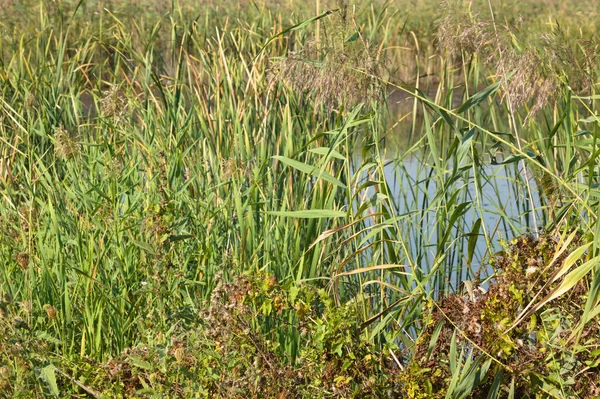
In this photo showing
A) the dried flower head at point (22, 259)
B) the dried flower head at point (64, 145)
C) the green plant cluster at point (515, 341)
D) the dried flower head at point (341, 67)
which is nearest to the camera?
the green plant cluster at point (515, 341)

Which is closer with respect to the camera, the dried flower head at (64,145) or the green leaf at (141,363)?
the green leaf at (141,363)

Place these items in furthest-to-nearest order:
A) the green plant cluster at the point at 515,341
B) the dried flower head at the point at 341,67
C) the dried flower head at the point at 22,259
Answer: the dried flower head at the point at 22,259 → the dried flower head at the point at 341,67 → the green plant cluster at the point at 515,341

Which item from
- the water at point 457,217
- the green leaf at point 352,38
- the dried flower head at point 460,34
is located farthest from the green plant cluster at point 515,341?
the green leaf at point 352,38

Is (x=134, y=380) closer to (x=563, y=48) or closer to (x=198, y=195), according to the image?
(x=198, y=195)

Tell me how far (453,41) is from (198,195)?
98 centimetres

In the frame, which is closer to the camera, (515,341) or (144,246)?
(515,341)

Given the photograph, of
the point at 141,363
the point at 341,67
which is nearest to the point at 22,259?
the point at 141,363

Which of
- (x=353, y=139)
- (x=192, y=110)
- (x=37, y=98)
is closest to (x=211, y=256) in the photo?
(x=192, y=110)

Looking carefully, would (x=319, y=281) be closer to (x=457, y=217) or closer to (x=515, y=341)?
(x=457, y=217)

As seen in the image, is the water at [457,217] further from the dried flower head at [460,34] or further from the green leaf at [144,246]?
the green leaf at [144,246]

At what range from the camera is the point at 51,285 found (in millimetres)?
2369

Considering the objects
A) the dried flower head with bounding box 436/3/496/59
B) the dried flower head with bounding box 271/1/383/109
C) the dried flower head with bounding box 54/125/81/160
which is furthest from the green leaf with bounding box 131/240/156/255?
the dried flower head with bounding box 436/3/496/59

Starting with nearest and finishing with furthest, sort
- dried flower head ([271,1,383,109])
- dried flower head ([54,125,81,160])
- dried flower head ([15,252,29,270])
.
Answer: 1. dried flower head ([271,1,383,109])
2. dried flower head ([15,252,29,270])
3. dried flower head ([54,125,81,160])

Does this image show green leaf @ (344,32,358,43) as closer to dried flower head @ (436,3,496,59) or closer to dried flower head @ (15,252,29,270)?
dried flower head @ (436,3,496,59)
